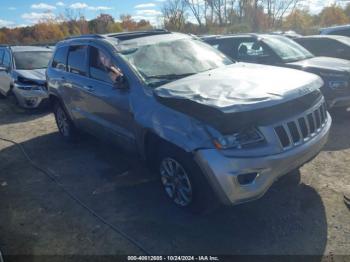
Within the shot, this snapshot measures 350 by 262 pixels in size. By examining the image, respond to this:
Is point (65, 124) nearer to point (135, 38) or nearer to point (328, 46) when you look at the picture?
point (135, 38)

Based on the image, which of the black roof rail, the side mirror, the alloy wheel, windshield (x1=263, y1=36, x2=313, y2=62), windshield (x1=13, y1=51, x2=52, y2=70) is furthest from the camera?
windshield (x1=13, y1=51, x2=52, y2=70)

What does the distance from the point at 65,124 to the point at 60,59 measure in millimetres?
1176

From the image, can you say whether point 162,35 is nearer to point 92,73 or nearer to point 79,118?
point 92,73

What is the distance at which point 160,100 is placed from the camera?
148 inches

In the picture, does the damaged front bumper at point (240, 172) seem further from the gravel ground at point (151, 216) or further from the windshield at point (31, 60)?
the windshield at point (31, 60)

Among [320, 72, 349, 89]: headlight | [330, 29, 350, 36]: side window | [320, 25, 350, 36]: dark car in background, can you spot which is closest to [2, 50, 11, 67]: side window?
[320, 72, 349, 89]: headlight

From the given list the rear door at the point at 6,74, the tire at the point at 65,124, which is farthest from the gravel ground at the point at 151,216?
the rear door at the point at 6,74

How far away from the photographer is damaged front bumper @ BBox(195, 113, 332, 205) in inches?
123

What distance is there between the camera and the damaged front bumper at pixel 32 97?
9.02m

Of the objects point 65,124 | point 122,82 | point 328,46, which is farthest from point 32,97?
point 328,46

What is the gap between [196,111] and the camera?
3371 mm

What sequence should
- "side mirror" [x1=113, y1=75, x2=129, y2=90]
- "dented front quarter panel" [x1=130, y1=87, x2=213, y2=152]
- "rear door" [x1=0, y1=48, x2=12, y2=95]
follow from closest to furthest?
"dented front quarter panel" [x1=130, y1=87, x2=213, y2=152] < "side mirror" [x1=113, y1=75, x2=129, y2=90] < "rear door" [x1=0, y1=48, x2=12, y2=95]

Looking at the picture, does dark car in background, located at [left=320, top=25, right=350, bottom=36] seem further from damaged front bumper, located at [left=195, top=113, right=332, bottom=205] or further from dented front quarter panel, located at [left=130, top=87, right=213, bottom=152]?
damaged front bumper, located at [left=195, top=113, right=332, bottom=205]

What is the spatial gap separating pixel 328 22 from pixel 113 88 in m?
60.4
